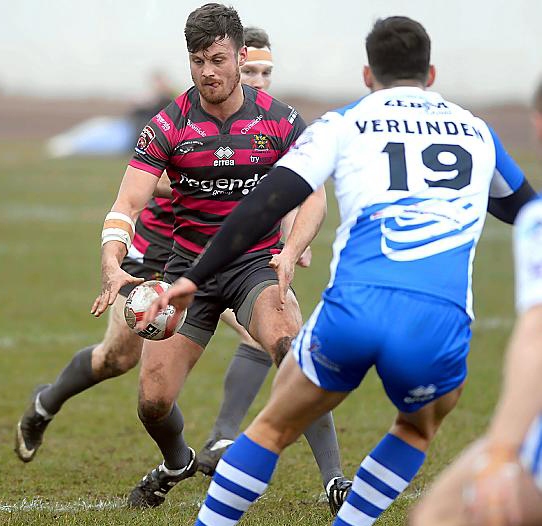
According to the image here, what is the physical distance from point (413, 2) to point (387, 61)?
88.1 feet

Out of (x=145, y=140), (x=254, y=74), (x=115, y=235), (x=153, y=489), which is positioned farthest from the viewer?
(x=254, y=74)

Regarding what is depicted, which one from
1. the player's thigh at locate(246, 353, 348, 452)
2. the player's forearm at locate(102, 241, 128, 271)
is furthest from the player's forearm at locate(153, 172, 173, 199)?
the player's thigh at locate(246, 353, 348, 452)

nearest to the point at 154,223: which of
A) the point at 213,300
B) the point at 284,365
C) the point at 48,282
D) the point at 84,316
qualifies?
the point at 213,300

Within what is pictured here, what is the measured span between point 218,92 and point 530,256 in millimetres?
2579

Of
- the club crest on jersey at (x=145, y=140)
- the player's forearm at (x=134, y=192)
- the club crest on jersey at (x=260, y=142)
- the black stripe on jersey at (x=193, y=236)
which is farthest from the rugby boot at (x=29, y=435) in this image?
the club crest on jersey at (x=260, y=142)

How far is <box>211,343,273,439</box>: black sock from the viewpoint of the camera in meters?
6.21

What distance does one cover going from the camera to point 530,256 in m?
2.79

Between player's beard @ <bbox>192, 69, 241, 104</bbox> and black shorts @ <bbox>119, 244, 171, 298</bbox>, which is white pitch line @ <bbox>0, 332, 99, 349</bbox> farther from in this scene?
player's beard @ <bbox>192, 69, 241, 104</bbox>

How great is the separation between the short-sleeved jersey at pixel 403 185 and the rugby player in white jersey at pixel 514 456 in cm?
84

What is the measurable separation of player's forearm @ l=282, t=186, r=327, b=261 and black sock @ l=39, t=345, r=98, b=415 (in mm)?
1871

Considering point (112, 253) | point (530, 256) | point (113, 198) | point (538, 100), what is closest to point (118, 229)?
point (112, 253)

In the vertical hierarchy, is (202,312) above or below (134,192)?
below

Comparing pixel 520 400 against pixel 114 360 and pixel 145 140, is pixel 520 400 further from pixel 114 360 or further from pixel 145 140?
pixel 114 360

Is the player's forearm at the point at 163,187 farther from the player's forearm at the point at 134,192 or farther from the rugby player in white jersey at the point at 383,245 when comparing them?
the rugby player in white jersey at the point at 383,245
